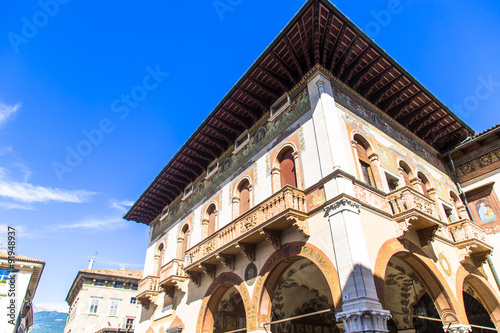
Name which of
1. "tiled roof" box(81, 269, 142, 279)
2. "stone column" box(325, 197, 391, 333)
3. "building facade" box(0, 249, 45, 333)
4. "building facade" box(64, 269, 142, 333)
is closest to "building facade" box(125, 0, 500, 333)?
"stone column" box(325, 197, 391, 333)

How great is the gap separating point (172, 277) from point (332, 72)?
35.1 ft

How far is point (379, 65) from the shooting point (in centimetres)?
1232

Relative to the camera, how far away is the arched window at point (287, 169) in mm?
11203

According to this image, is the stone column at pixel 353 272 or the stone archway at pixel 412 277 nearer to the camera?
the stone column at pixel 353 272

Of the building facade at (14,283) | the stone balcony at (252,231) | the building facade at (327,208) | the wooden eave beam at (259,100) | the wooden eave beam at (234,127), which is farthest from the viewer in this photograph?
the building facade at (14,283)

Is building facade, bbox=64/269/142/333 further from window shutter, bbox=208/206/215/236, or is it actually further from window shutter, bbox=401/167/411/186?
window shutter, bbox=401/167/411/186

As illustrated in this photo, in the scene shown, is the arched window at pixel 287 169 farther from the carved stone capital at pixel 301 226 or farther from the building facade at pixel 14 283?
the building facade at pixel 14 283

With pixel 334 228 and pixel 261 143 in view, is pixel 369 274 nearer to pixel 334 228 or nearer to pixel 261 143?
pixel 334 228

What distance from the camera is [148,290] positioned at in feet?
54.6

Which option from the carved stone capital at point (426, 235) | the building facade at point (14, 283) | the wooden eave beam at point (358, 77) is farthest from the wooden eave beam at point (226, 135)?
the building facade at point (14, 283)

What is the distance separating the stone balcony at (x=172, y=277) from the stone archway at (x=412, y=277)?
843 centimetres

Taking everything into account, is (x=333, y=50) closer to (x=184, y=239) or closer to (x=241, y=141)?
(x=241, y=141)

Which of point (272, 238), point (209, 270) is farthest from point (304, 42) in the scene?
point (209, 270)

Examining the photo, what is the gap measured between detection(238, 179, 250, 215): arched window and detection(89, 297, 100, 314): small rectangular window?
86.8ft
